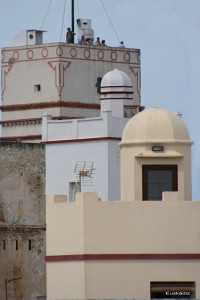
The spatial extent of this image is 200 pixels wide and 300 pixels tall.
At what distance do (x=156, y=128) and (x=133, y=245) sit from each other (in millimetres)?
3889

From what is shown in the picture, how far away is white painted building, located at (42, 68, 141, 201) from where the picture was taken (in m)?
80.6

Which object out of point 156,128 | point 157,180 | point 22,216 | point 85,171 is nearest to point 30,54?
point 22,216

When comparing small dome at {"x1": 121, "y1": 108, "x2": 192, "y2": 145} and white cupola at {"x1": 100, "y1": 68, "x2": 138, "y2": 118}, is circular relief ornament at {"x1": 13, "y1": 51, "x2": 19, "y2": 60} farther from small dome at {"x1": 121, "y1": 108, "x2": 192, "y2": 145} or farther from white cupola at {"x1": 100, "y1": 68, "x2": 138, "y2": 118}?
small dome at {"x1": 121, "y1": 108, "x2": 192, "y2": 145}

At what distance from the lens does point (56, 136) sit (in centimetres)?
8219

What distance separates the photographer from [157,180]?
6269 centimetres

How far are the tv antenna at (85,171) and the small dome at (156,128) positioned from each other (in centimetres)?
1566

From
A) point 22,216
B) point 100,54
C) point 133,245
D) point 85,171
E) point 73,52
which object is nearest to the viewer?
point 133,245

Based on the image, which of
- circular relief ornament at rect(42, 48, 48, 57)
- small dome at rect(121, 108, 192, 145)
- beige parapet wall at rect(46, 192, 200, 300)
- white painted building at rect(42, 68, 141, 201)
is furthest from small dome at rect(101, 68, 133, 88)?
beige parapet wall at rect(46, 192, 200, 300)

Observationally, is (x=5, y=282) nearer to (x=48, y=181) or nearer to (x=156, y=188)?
(x=48, y=181)

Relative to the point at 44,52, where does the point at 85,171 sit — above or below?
below

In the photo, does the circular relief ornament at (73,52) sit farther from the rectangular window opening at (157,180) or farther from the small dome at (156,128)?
the rectangular window opening at (157,180)

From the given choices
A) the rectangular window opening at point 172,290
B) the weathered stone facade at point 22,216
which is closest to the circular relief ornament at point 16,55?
the weathered stone facade at point 22,216

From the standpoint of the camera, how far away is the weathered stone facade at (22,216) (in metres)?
86.0

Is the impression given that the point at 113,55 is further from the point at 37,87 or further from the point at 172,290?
the point at 172,290
